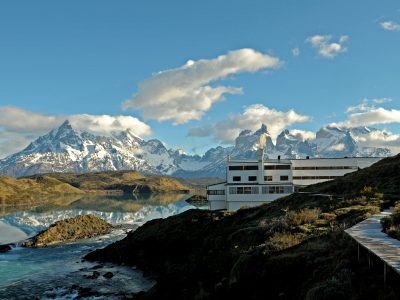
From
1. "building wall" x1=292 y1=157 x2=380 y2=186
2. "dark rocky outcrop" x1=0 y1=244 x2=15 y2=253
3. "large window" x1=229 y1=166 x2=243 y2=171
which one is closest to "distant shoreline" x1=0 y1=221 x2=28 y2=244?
"dark rocky outcrop" x1=0 y1=244 x2=15 y2=253

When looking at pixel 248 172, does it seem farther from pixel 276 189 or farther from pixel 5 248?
pixel 5 248

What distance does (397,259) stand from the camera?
14461mm

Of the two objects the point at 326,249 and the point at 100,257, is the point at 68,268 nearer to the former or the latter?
the point at 100,257

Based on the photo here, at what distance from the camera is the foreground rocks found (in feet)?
274

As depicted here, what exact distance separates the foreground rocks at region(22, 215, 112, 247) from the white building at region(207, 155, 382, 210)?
101 ft

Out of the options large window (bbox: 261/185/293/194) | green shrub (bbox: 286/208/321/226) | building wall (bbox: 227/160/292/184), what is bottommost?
green shrub (bbox: 286/208/321/226)

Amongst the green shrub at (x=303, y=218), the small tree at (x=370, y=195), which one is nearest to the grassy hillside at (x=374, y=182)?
the small tree at (x=370, y=195)

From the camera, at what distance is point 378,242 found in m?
18.0

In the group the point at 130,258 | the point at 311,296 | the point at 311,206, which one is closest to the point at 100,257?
the point at 130,258

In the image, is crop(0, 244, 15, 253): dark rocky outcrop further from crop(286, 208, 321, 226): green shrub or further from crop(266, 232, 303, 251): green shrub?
crop(266, 232, 303, 251): green shrub

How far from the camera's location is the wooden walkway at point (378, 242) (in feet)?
47.4

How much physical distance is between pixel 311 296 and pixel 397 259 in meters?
3.81

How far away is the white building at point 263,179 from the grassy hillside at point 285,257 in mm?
28422

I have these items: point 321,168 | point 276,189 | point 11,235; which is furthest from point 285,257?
point 11,235
